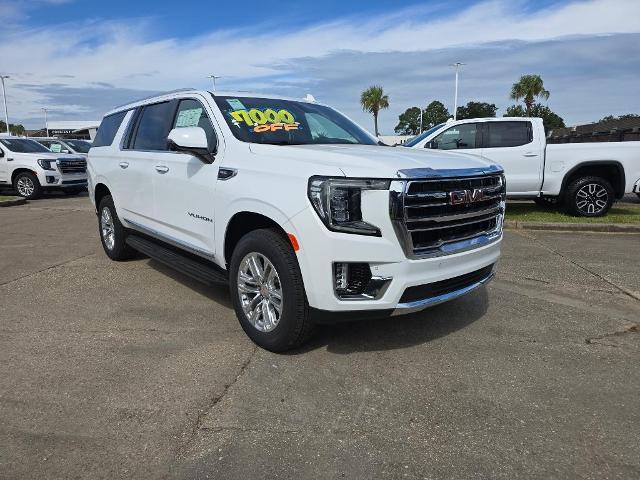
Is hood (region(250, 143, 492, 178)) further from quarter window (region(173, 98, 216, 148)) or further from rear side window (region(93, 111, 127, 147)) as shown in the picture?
rear side window (region(93, 111, 127, 147))

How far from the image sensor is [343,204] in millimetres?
3139

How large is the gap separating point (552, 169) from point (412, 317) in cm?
648

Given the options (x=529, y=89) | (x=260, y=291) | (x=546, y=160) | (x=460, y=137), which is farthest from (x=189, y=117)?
(x=529, y=89)

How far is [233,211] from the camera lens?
377 cm

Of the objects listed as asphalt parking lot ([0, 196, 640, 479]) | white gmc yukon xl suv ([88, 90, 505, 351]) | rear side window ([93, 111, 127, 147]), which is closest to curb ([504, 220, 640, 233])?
asphalt parking lot ([0, 196, 640, 479])

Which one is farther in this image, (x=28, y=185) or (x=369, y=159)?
(x=28, y=185)

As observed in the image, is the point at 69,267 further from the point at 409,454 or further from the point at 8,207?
the point at 8,207

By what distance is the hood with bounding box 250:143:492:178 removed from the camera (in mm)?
3141

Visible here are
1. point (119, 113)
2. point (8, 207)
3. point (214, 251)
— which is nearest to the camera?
point (214, 251)

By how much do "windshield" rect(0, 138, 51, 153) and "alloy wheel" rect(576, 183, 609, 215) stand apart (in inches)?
585

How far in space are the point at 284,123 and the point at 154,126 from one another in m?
1.63

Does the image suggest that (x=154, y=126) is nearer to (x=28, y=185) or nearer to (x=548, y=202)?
(x=548, y=202)

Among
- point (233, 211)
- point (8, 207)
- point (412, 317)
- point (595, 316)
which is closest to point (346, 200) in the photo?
point (233, 211)

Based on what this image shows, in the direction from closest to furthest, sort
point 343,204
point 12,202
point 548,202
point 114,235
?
point 343,204 → point 114,235 → point 548,202 → point 12,202
